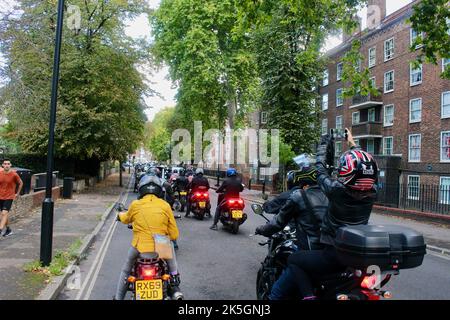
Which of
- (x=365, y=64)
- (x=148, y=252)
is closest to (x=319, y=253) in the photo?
(x=148, y=252)

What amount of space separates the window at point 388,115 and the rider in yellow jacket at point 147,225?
31182mm

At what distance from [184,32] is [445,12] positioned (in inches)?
970

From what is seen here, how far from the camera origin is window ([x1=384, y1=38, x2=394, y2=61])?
32.7m

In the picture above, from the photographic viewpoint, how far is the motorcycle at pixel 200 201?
47.4ft

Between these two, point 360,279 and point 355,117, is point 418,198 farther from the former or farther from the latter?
point 360,279

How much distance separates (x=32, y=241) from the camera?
32.8 feet

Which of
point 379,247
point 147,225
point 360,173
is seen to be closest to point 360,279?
point 379,247

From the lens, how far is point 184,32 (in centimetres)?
3394

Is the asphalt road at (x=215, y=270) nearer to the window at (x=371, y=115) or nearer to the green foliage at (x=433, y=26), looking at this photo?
the green foliage at (x=433, y=26)

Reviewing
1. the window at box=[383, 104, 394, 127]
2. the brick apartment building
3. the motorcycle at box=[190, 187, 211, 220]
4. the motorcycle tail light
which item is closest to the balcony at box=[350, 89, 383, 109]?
the brick apartment building

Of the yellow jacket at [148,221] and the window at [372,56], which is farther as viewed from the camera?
the window at [372,56]

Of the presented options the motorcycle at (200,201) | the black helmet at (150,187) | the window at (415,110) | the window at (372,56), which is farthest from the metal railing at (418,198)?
the black helmet at (150,187)

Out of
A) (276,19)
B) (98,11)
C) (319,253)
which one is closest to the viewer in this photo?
(319,253)

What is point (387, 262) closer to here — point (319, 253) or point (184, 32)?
point (319, 253)
